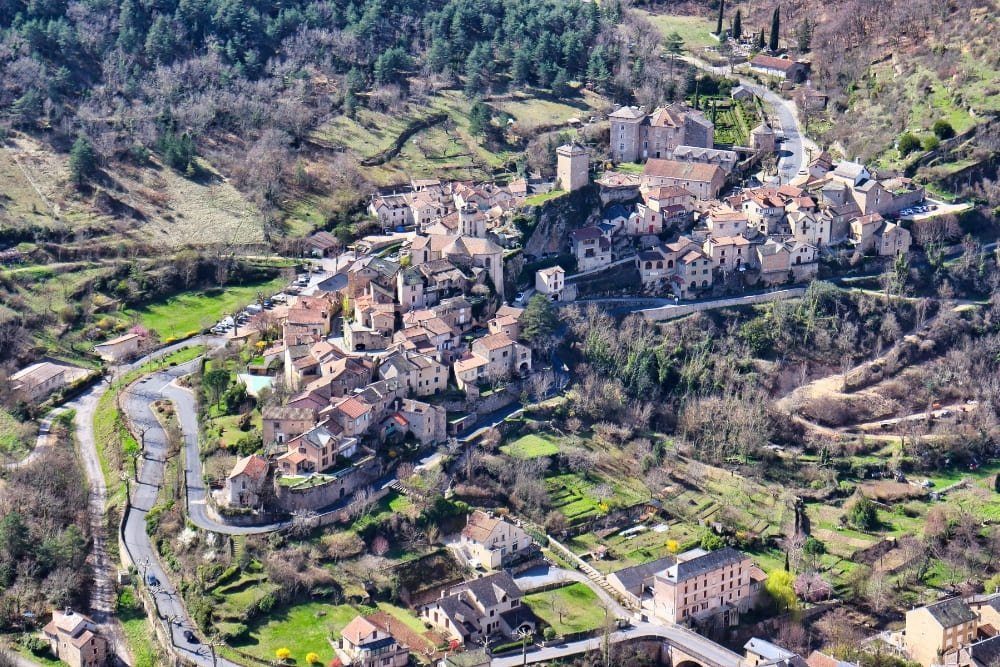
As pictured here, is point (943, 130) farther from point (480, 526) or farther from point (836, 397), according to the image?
point (480, 526)

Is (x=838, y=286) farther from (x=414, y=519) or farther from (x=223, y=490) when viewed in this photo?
(x=223, y=490)

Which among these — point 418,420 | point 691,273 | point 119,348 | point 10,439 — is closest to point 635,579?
point 418,420

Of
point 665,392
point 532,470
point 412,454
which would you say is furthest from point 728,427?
point 412,454

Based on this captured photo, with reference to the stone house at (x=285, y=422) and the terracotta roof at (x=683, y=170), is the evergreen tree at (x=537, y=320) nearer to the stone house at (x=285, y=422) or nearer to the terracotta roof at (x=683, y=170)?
the stone house at (x=285, y=422)

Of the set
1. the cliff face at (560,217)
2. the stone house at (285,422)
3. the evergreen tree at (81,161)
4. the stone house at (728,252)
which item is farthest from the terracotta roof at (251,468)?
the evergreen tree at (81,161)

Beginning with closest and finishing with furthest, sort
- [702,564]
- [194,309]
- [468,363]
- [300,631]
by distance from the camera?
[300,631] → [702,564] → [468,363] → [194,309]

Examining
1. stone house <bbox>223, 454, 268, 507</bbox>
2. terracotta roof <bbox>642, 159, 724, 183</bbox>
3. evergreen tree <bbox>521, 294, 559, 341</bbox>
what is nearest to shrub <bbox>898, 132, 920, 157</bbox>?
terracotta roof <bbox>642, 159, 724, 183</bbox>

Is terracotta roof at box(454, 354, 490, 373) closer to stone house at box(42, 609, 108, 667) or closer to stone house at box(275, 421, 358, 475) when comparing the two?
stone house at box(275, 421, 358, 475)
